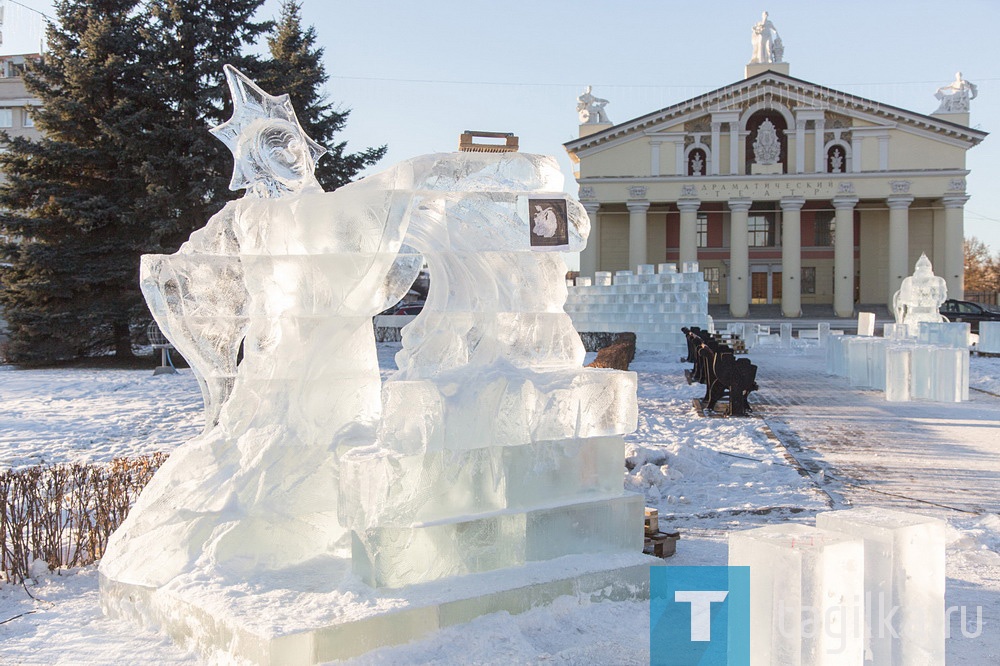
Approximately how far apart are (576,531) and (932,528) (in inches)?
80.8

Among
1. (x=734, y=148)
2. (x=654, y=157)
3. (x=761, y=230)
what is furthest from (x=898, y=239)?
(x=654, y=157)

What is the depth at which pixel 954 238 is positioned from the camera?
150ft

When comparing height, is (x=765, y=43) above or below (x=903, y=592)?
above

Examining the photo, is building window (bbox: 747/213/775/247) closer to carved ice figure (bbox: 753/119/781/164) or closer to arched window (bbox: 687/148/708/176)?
carved ice figure (bbox: 753/119/781/164)

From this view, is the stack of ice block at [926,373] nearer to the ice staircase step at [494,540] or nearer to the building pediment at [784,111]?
the ice staircase step at [494,540]

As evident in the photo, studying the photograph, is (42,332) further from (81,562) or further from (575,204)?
(575,204)

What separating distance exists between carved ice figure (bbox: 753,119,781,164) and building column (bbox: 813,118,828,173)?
1.81 metres

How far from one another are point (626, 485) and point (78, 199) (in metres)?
18.8

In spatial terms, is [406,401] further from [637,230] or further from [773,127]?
[773,127]

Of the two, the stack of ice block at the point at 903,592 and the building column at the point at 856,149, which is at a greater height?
the building column at the point at 856,149

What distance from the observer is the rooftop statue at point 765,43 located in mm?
46781

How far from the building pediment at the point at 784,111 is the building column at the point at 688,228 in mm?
3726

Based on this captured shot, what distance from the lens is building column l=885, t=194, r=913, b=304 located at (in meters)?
45.9

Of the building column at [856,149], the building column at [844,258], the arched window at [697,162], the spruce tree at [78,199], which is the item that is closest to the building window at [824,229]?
the building column at [844,258]
